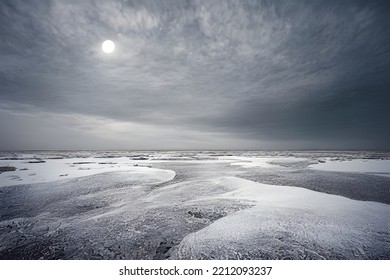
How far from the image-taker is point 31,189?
778cm

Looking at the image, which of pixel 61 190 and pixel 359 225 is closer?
pixel 359 225

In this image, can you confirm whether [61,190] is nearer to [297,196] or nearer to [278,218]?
[278,218]

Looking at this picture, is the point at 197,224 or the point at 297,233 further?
the point at 197,224

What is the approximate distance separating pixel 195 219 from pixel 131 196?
308 cm

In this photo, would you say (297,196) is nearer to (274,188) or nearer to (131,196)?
(274,188)

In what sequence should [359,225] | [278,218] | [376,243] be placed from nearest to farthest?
1. [376,243]
2. [359,225]
3. [278,218]

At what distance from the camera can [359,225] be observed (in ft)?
14.0

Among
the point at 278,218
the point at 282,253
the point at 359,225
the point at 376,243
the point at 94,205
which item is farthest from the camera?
the point at 94,205

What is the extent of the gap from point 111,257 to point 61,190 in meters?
5.73
